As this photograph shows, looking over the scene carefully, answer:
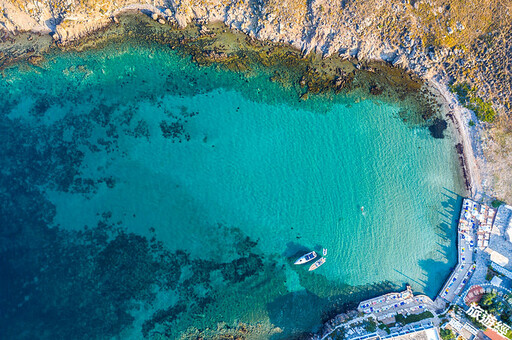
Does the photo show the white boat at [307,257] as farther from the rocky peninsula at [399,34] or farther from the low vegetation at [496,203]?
the low vegetation at [496,203]

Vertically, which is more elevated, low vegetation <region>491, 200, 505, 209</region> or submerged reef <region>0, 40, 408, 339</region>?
low vegetation <region>491, 200, 505, 209</region>

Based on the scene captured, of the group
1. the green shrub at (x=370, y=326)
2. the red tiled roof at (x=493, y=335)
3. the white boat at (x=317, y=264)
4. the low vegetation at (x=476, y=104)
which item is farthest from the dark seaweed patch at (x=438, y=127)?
the green shrub at (x=370, y=326)

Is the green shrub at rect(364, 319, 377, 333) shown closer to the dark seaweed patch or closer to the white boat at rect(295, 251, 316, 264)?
the white boat at rect(295, 251, 316, 264)

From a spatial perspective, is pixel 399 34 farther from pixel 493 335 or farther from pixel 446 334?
pixel 493 335

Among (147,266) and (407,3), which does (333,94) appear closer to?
(407,3)

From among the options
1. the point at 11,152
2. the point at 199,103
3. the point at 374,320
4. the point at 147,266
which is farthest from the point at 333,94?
the point at 11,152

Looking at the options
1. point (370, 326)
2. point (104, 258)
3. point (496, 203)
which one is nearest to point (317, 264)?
point (370, 326)

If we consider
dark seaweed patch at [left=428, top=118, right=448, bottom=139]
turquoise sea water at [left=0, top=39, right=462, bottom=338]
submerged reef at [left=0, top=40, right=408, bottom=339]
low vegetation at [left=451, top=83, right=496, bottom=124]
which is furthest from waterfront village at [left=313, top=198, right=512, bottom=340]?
low vegetation at [left=451, top=83, right=496, bottom=124]

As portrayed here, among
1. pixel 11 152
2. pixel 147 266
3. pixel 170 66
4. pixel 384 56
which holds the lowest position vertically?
pixel 147 266
